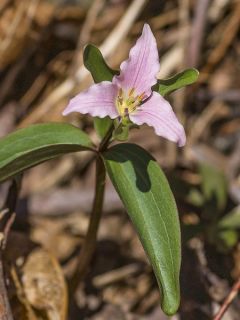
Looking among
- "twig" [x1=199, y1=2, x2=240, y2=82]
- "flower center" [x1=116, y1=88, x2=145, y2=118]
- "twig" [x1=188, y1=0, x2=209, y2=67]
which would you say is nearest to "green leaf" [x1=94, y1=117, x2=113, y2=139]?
"flower center" [x1=116, y1=88, x2=145, y2=118]

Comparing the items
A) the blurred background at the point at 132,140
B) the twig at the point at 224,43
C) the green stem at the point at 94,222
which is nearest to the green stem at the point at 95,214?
the green stem at the point at 94,222

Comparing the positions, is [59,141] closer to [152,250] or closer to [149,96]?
[149,96]

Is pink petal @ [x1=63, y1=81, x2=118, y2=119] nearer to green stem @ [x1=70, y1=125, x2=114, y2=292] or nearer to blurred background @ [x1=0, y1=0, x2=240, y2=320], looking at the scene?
green stem @ [x1=70, y1=125, x2=114, y2=292]

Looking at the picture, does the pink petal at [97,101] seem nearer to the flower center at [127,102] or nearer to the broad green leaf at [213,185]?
the flower center at [127,102]

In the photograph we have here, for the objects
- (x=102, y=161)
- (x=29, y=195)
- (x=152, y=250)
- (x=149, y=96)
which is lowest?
(x=29, y=195)

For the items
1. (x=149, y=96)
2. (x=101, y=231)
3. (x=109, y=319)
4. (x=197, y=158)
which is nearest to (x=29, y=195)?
(x=101, y=231)

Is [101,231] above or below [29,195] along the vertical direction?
below

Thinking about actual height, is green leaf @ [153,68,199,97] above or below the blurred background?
above
